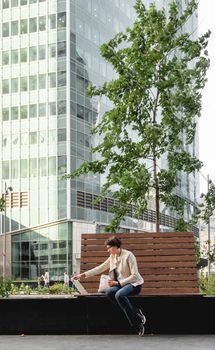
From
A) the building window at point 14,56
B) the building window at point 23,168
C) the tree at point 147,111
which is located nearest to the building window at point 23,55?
the building window at point 14,56

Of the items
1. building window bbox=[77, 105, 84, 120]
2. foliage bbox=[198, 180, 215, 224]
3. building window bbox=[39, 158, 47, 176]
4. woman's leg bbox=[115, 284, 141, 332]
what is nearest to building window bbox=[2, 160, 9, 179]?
building window bbox=[39, 158, 47, 176]

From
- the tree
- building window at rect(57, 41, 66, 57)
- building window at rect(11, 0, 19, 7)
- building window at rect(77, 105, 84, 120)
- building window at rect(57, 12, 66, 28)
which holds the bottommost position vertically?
the tree

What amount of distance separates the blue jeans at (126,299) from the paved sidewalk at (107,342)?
0.74 ft

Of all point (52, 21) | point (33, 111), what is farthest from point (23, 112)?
point (52, 21)

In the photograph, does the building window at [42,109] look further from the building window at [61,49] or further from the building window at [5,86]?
the building window at [61,49]

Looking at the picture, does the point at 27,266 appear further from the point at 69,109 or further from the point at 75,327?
the point at 75,327

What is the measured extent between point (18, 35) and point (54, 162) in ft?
46.4

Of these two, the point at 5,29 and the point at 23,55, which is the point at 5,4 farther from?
the point at 23,55

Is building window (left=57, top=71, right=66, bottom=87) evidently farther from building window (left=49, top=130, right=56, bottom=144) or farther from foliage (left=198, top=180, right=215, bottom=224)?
foliage (left=198, top=180, right=215, bottom=224)

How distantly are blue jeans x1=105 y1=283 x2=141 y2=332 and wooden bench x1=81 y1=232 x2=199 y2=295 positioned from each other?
57 centimetres

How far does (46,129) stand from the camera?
59375 mm

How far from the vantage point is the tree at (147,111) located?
39.4 feet

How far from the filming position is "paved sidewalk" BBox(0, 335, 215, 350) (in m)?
7.25

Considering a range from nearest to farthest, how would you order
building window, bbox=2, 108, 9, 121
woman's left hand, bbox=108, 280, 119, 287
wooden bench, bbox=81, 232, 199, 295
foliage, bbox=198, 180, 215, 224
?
woman's left hand, bbox=108, 280, 119, 287 < wooden bench, bbox=81, 232, 199, 295 < foliage, bbox=198, 180, 215, 224 < building window, bbox=2, 108, 9, 121
